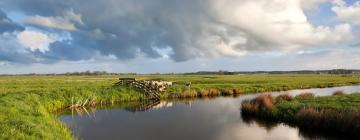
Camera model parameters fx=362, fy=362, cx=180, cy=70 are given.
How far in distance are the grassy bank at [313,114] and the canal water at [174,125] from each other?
0.89m

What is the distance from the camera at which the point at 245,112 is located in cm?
3606

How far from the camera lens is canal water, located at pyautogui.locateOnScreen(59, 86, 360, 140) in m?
25.4

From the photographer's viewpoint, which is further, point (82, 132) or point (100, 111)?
point (100, 111)

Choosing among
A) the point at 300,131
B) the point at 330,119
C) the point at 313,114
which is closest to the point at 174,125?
the point at 300,131

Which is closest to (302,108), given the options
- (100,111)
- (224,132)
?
(224,132)

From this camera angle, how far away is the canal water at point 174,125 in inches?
1000

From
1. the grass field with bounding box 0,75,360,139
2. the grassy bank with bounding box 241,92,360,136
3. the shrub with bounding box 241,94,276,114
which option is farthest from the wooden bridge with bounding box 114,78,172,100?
the grassy bank with bounding box 241,92,360,136

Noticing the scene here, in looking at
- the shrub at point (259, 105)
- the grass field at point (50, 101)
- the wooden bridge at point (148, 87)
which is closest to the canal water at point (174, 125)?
the shrub at point (259, 105)

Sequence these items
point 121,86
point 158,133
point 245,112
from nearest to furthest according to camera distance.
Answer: point 158,133
point 245,112
point 121,86

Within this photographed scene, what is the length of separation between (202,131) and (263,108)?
28.4 feet

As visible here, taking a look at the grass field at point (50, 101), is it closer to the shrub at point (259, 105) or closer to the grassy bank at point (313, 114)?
the grassy bank at point (313, 114)

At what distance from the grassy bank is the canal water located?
35.0 inches

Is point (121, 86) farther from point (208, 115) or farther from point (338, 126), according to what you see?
point (338, 126)

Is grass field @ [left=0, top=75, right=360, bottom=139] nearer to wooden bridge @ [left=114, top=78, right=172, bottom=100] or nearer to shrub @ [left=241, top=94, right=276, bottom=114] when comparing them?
wooden bridge @ [left=114, top=78, right=172, bottom=100]
